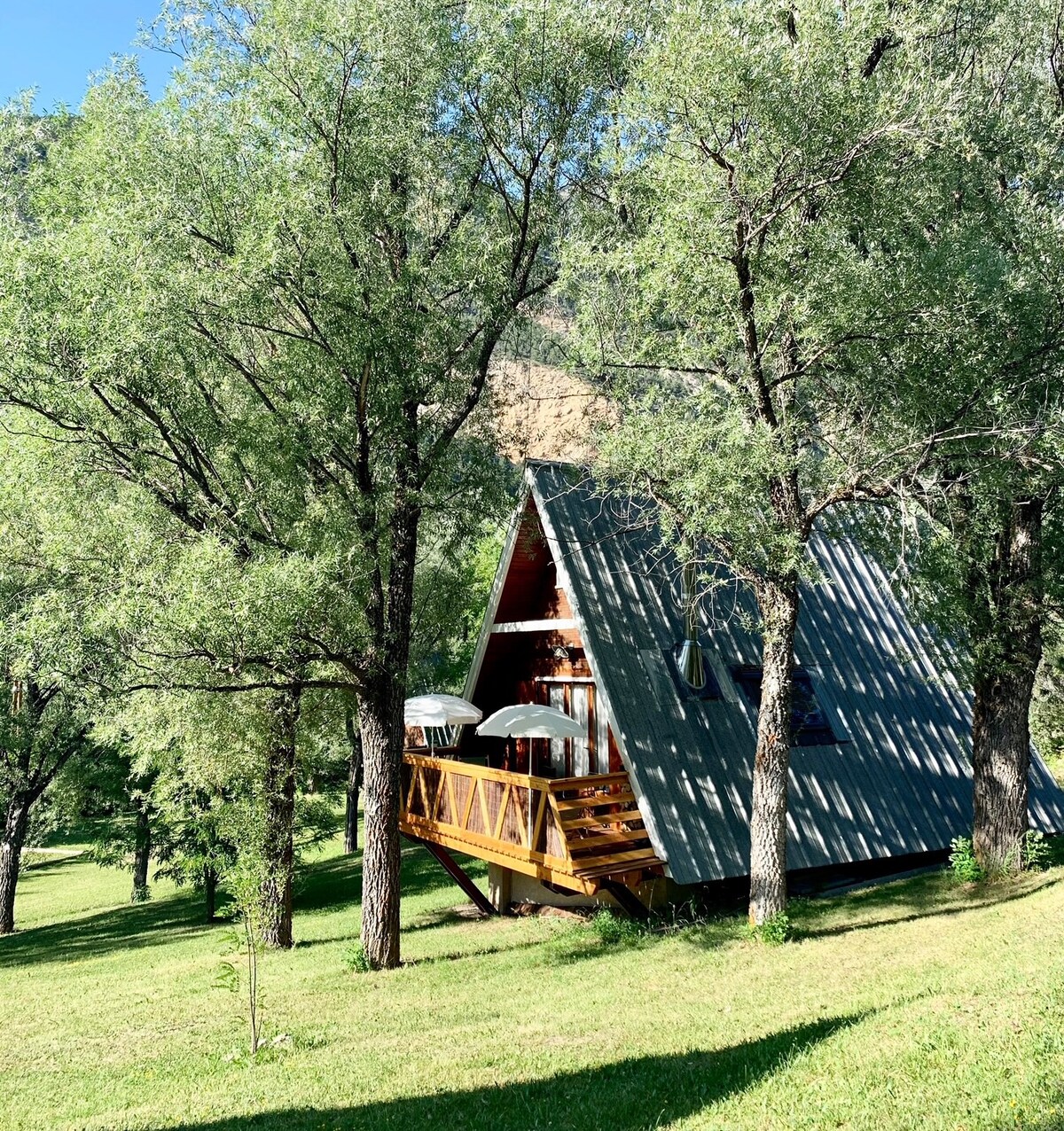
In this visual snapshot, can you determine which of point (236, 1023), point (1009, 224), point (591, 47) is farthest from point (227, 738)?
point (1009, 224)

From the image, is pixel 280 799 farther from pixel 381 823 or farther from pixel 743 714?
pixel 743 714

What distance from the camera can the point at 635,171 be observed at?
11.9m

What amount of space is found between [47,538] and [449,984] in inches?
358

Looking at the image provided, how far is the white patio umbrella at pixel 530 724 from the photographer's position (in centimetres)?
1303

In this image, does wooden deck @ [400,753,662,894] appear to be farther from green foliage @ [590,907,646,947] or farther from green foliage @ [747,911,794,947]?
green foliage @ [747,911,794,947]

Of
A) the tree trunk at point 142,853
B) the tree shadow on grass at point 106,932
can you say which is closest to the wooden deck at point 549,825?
the tree shadow on grass at point 106,932

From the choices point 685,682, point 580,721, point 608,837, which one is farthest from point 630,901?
point 580,721

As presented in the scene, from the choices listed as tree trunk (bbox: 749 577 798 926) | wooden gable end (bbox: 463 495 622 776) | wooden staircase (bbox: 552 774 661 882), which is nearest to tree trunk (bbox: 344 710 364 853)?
wooden gable end (bbox: 463 495 622 776)

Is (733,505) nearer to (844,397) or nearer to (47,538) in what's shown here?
(844,397)

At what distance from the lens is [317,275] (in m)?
11.4

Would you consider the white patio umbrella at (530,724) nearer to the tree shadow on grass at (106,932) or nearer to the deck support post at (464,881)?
the deck support post at (464,881)

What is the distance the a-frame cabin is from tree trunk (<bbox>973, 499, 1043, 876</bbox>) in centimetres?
98

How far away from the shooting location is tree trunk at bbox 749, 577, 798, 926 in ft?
36.3

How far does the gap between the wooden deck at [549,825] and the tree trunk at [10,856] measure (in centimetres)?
1414
